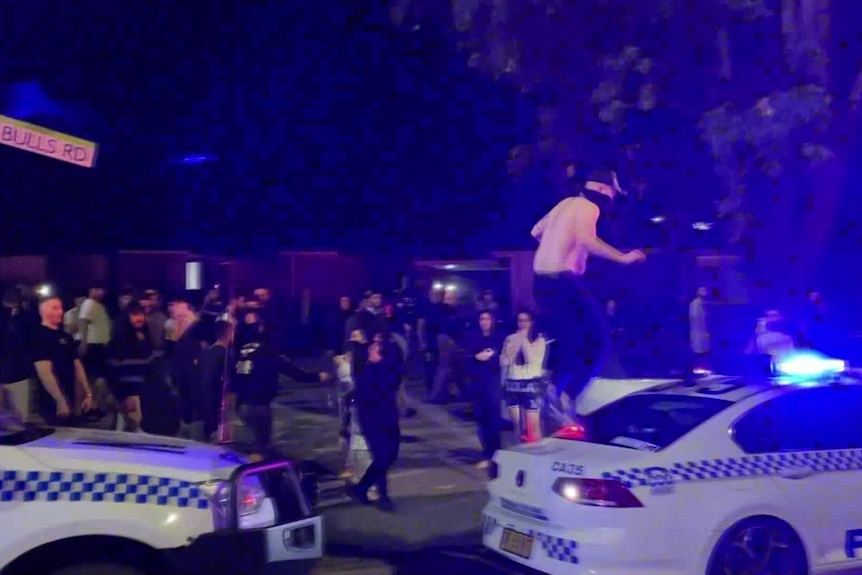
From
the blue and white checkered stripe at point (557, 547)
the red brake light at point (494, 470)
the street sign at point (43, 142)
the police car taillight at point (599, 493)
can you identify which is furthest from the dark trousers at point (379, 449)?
the street sign at point (43, 142)

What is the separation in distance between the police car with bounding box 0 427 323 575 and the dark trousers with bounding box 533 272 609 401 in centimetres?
532

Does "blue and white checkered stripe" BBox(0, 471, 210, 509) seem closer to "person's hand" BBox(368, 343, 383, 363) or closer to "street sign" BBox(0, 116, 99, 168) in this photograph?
"person's hand" BBox(368, 343, 383, 363)

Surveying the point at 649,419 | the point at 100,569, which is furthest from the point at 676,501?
the point at 100,569

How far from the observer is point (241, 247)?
1348 cm

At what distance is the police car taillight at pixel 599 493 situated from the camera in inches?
201

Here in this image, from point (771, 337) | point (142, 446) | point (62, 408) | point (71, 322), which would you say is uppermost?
point (71, 322)

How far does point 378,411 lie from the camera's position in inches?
312

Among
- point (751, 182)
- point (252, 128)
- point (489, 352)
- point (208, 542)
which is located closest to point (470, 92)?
point (252, 128)

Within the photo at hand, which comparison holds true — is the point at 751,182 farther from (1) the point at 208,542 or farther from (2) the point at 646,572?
(1) the point at 208,542

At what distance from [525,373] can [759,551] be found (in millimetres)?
3776

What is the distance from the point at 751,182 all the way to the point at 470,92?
3.51 meters

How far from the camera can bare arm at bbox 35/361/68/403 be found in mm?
7961

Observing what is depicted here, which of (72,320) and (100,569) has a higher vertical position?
(72,320)

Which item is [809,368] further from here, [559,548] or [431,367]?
[431,367]
